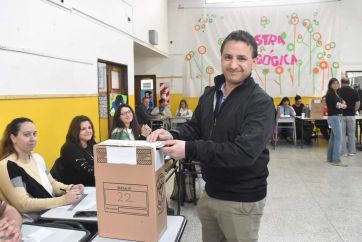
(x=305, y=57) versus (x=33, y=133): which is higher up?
(x=305, y=57)

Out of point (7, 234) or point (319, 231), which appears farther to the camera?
point (319, 231)

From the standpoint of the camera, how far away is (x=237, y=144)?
123 cm

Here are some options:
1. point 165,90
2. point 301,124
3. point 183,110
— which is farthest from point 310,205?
point 165,90

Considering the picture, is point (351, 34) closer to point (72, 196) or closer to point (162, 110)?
point (162, 110)

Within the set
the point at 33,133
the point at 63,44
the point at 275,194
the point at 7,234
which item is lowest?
the point at 275,194

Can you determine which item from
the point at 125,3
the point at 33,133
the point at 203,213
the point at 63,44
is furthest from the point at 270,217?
the point at 125,3

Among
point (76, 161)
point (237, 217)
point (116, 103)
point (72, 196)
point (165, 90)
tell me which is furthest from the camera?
point (165, 90)

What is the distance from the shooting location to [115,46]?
551 centimetres

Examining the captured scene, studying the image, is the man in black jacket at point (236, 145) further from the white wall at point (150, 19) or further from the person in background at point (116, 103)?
the white wall at point (150, 19)

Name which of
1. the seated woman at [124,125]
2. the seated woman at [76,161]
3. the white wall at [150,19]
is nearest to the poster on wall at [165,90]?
the white wall at [150,19]

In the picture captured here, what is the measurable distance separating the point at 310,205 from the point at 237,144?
9.39ft

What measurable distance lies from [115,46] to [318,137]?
5.92 meters

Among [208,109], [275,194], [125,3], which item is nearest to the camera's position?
[208,109]

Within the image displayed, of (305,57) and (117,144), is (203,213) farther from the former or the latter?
(305,57)
